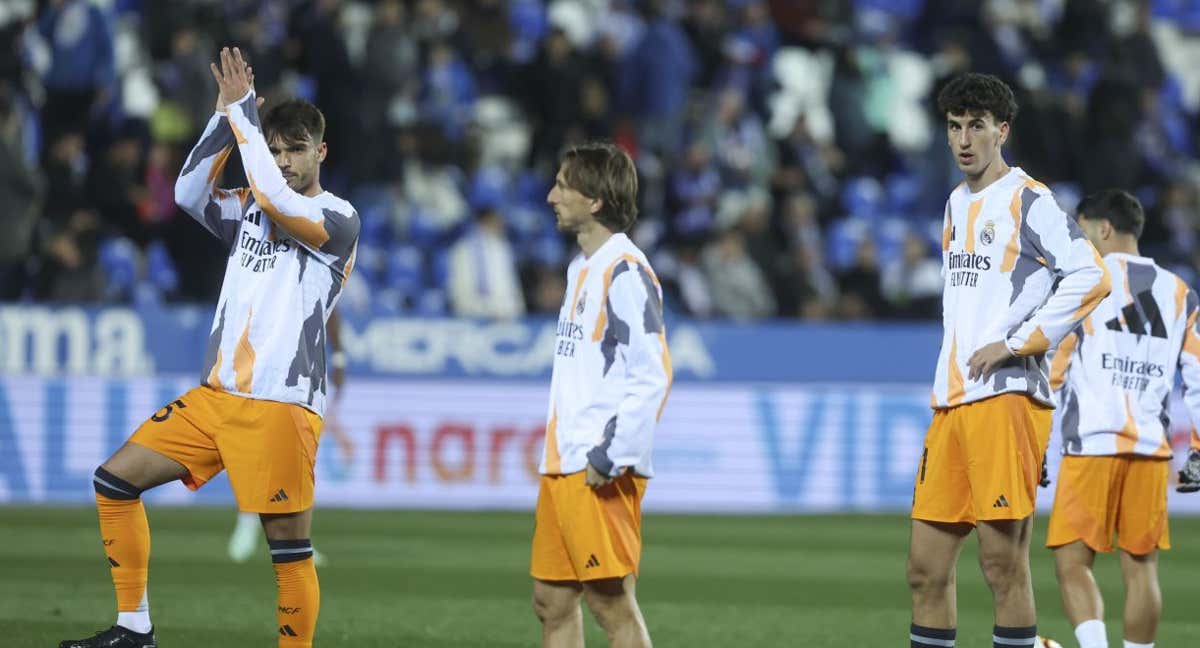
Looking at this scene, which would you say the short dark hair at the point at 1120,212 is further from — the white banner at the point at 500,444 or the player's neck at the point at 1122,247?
the white banner at the point at 500,444

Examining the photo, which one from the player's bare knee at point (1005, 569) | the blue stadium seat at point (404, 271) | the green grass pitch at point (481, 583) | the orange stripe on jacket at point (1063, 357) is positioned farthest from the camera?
the blue stadium seat at point (404, 271)

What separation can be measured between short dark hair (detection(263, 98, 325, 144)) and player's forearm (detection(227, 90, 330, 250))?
5.0 inches

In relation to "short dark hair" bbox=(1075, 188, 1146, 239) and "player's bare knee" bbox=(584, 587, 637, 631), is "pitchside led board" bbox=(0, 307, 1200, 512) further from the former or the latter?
"player's bare knee" bbox=(584, 587, 637, 631)

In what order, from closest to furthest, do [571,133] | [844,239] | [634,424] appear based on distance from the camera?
[634,424] < [571,133] < [844,239]

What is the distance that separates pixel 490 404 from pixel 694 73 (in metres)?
6.04

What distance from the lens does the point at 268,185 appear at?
21.3 ft

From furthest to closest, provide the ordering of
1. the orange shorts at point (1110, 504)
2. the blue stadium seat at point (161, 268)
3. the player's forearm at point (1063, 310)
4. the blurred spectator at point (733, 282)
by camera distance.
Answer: the blurred spectator at point (733, 282) → the blue stadium seat at point (161, 268) → the orange shorts at point (1110, 504) → the player's forearm at point (1063, 310)

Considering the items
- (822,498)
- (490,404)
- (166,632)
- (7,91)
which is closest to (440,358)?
(490,404)

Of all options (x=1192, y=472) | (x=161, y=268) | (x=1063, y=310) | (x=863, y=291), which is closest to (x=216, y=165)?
(x=1063, y=310)

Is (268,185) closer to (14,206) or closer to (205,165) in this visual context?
(205,165)

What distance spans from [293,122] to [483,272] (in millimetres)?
10016

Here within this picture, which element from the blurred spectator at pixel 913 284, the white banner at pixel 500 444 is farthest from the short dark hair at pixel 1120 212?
the blurred spectator at pixel 913 284

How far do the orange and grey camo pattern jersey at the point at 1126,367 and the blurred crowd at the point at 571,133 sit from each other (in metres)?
9.16

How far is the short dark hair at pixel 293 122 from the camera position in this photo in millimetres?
6762
